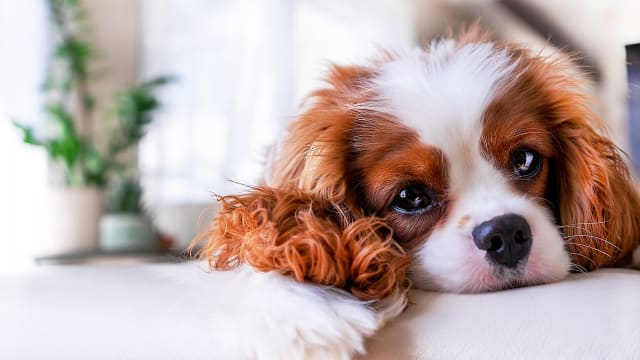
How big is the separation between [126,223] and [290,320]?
100 inches

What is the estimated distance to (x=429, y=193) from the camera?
3.22 feet

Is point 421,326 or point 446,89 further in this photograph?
point 446,89

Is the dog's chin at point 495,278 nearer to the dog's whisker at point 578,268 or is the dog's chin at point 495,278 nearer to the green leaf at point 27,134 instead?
the dog's whisker at point 578,268

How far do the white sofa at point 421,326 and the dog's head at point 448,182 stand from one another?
0.07m

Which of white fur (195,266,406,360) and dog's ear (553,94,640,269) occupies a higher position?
dog's ear (553,94,640,269)

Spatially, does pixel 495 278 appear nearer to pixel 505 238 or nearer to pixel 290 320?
pixel 505 238

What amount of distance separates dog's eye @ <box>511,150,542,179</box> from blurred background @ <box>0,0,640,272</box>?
119 centimetres

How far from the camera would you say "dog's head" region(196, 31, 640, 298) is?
863 mm

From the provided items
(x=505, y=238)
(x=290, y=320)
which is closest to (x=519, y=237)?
(x=505, y=238)

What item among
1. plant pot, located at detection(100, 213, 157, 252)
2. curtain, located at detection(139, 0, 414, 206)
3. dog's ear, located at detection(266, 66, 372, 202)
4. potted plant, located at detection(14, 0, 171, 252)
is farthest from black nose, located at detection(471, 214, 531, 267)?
potted plant, located at detection(14, 0, 171, 252)

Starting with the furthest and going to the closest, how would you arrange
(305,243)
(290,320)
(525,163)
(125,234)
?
(125,234) < (525,163) < (305,243) < (290,320)

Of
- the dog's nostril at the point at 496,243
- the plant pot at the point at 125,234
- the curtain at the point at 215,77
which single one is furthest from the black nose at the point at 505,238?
the plant pot at the point at 125,234

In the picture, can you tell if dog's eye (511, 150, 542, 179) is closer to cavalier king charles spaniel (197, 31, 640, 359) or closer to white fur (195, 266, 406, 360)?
cavalier king charles spaniel (197, 31, 640, 359)

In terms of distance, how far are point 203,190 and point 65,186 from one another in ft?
2.11
